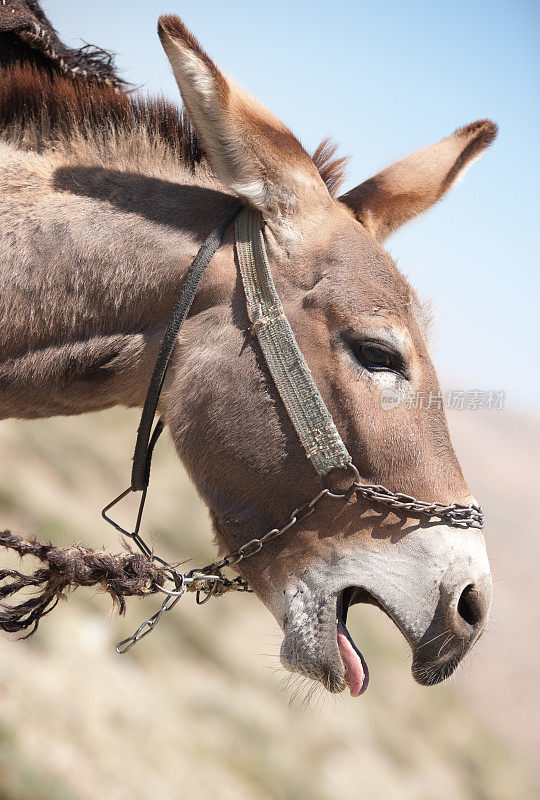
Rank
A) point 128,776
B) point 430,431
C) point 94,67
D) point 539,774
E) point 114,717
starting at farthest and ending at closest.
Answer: point 539,774, point 114,717, point 128,776, point 94,67, point 430,431

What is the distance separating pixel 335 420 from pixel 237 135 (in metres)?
0.96

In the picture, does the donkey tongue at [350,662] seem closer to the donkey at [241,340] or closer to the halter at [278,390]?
the donkey at [241,340]

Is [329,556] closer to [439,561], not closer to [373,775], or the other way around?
[439,561]

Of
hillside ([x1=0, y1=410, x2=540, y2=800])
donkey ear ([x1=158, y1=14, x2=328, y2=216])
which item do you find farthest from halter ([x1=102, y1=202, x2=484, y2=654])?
hillside ([x1=0, y1=410, x2=540, y2=800])

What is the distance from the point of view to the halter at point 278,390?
1.99 meters

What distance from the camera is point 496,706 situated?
872 cm

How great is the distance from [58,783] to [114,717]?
2.44ft

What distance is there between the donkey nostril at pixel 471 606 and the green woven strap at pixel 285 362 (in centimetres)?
54

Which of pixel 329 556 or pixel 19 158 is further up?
pixel 19 158

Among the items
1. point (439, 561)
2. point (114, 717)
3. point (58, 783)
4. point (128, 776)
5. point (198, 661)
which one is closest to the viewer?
point (439, 561)

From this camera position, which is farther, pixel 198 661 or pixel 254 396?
pixel 198 661

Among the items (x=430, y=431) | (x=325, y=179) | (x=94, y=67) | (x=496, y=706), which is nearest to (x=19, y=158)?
(x=94, y=67)

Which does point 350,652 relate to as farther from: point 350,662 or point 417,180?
point 417,180

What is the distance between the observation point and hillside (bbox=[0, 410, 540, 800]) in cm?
429
